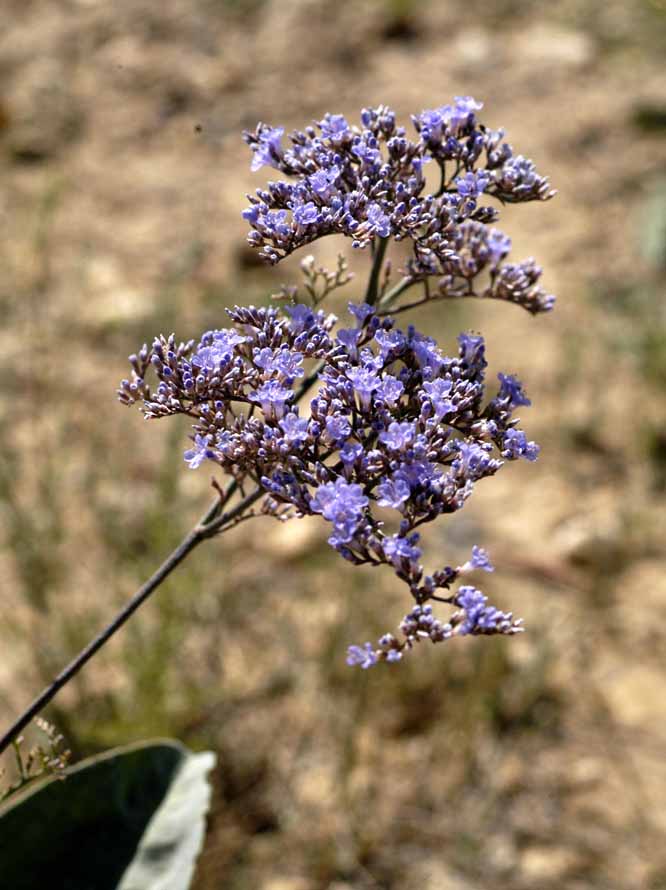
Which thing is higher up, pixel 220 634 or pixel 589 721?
pixel 589 721

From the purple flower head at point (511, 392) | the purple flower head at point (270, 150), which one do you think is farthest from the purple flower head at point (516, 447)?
the purple flower head at point (270, 150)

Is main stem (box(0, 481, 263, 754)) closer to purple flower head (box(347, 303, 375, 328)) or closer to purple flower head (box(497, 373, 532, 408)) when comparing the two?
purple flower head (box(347, 303, 375, 328))

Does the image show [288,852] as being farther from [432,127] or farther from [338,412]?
[432,127]

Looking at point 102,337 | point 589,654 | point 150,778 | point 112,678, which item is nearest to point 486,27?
point 102,337

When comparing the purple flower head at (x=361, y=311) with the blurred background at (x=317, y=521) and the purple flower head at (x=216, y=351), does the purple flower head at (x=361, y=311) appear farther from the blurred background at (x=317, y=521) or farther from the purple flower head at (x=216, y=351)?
the blurred background at (x=317, y=521)

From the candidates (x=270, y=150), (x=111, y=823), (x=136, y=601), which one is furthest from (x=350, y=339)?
(x=111, y=823)

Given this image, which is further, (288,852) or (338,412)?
(288,852)

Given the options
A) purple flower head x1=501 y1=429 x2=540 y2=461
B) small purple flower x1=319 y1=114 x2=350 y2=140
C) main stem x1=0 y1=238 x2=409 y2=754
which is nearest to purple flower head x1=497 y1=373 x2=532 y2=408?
purple flower head x1=501 y1=429 x2=540 y2=461
